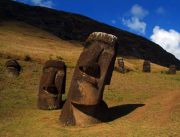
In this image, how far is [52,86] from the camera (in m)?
26.2

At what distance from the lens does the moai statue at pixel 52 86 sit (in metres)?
26.2

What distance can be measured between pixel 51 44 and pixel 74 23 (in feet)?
100

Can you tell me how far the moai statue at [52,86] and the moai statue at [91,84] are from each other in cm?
467

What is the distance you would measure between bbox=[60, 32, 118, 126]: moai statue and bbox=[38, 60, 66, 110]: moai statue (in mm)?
4667

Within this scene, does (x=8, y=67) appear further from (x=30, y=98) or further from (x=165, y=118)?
(x=165, y=118)

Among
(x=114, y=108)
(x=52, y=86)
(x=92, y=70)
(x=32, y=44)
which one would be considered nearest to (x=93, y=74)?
(x=92, y=70)

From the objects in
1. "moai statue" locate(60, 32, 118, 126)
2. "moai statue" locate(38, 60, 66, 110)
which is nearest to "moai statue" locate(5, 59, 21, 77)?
"moai statue" locate(38, 60, 66, 110)

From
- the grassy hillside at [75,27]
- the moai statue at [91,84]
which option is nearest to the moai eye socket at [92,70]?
the moai statue at [91,84]

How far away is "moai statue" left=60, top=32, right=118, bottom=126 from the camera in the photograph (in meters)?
20.8

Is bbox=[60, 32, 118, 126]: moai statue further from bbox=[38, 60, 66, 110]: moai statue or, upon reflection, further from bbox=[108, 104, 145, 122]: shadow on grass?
bbox=[38, 60, 66, 110]: moai statue

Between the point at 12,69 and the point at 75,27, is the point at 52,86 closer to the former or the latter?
the point at 12,69

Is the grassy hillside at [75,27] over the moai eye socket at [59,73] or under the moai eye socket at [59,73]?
over

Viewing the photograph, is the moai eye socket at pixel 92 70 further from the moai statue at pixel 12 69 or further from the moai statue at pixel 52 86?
the moai statue at pixel 12 69

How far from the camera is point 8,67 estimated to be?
36.0 meters
